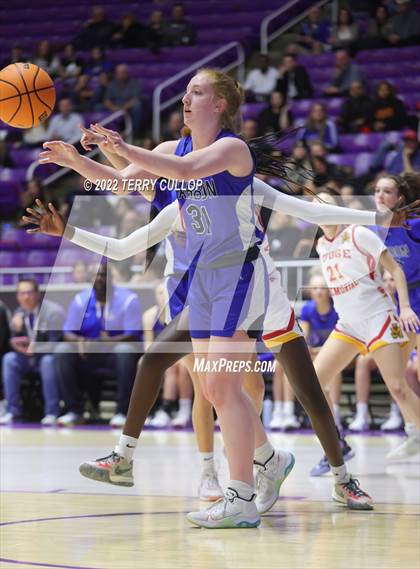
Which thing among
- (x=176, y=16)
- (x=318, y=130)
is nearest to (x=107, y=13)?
(x=176, y=16)

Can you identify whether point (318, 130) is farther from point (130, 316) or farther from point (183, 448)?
point (183, 448)

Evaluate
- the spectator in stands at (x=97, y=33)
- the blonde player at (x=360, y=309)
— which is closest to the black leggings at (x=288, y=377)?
the blonde player at (x=360, y=309)

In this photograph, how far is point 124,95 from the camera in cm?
1644

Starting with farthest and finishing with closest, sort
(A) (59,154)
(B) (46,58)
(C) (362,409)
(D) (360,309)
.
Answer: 1. (B) (46,58)
2. (C) (362,409)
3. (D) (360,309)
4. (A) (59,154)

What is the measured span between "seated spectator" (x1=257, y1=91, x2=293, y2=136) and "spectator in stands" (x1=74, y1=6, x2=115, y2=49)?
4313mm

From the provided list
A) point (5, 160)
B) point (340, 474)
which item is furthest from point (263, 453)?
point (5, 160)

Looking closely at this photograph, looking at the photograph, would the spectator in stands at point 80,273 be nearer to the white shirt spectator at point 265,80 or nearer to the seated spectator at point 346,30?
the white shirt spectator at point 265,80

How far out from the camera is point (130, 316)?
1072 centimetres

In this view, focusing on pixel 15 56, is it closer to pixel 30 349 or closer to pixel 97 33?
pixel 97 33

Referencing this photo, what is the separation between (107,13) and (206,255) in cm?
1481

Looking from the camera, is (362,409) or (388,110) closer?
(362,409)

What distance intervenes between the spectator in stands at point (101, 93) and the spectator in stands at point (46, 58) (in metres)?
0.97

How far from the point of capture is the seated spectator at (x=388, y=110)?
46.3ft

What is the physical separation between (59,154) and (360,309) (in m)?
3.57
